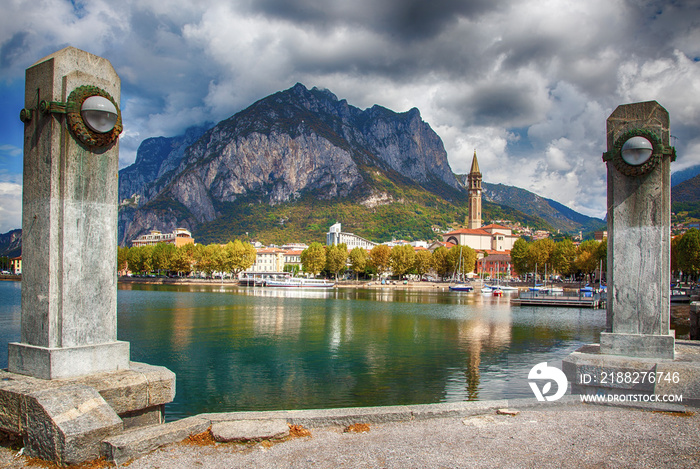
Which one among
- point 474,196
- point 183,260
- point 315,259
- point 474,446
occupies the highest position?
point 474,196

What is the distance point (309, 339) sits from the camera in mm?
27781

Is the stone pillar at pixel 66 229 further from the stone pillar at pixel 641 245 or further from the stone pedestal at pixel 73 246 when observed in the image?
the stone pillar at pixel 641 245

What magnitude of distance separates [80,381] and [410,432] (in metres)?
4.17

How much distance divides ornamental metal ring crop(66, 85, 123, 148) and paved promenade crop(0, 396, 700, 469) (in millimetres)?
3826

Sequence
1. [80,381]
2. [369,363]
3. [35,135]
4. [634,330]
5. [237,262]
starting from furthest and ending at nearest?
[237,262] → [369,363] → [634,330] → [35,135] → [80,381]

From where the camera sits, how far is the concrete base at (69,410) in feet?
16.5

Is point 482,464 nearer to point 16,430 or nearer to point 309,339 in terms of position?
point 16,430

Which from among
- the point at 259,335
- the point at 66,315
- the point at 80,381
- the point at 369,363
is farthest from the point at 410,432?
the point at 259,335

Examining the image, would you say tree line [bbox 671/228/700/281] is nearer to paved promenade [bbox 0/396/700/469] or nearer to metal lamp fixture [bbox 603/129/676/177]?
metal lamp fixture [bbox 603/129/676/177]

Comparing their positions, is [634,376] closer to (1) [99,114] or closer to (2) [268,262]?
(1) [99,114]

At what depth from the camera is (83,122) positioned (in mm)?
6496

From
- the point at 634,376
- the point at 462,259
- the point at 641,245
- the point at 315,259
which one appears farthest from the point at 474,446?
the point at 462,259

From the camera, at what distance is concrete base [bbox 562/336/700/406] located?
733 centimetres

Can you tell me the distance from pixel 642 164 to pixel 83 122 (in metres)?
8.62
